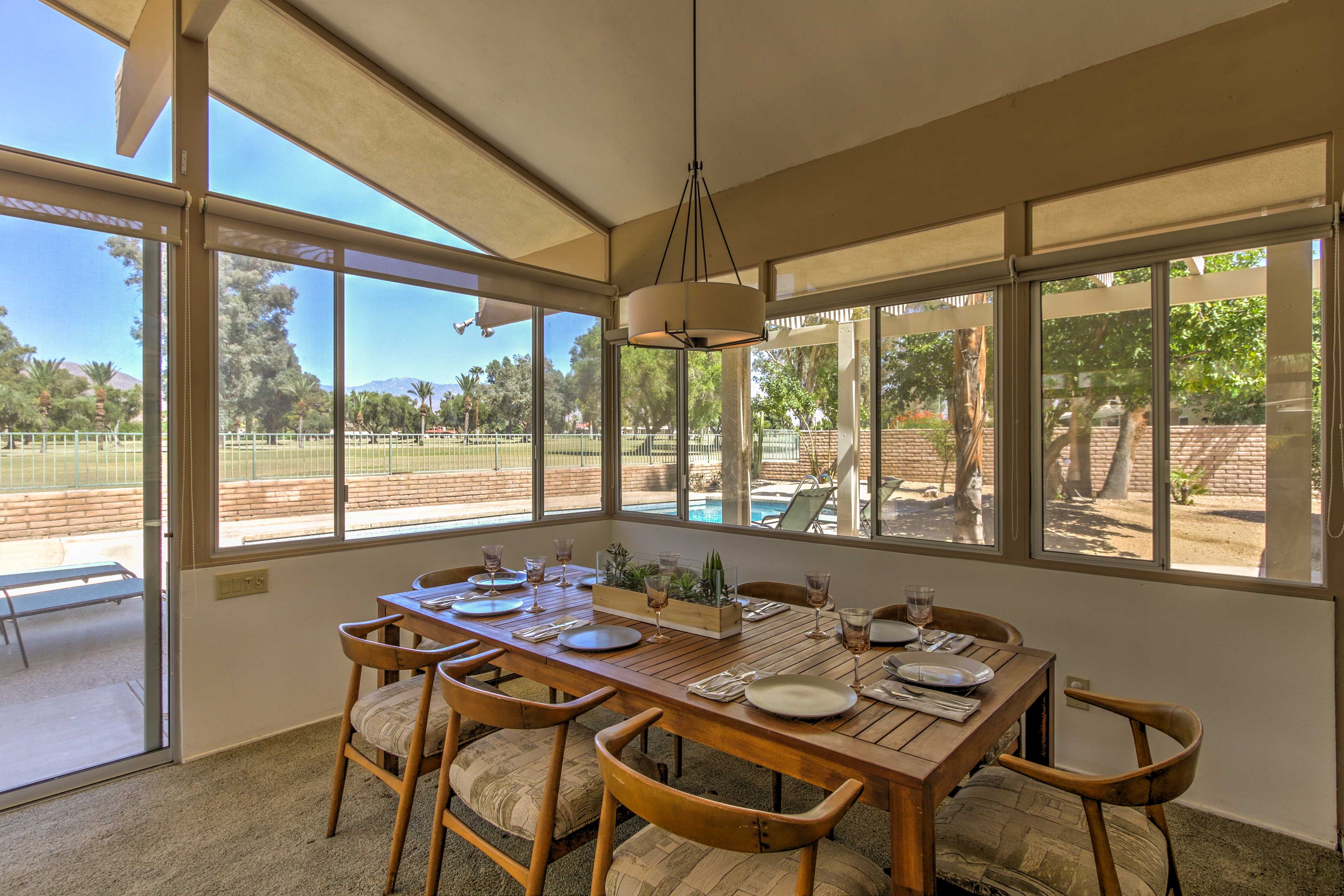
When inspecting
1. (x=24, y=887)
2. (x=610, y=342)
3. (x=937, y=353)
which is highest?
(x=610, y=342)

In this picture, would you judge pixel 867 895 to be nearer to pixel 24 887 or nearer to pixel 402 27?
pixel 24 887

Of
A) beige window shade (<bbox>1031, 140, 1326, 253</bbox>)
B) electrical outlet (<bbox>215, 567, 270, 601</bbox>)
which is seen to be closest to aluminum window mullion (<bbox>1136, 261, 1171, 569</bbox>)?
beige window shade (<bbox>1031, 140, 1326, 253</bbox>)

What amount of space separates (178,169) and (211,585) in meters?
1.89

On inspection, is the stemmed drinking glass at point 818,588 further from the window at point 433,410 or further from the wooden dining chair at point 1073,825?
the window at point 433,410

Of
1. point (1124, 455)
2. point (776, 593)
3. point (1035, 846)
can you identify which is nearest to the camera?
point (1035, 846)

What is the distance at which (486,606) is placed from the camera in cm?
258

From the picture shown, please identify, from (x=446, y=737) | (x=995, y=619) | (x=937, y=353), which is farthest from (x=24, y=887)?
(x=937, y=353)

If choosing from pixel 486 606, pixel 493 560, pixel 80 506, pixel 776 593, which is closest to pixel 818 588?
pixel 776 593

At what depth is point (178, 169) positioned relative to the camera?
294 cm

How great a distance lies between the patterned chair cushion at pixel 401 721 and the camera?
2.09 meters

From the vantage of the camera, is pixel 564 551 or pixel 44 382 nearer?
pixel 44 382

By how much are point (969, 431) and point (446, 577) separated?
2.66 metres

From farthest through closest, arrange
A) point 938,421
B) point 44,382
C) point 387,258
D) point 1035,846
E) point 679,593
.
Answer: point 387,258 → point 938,421 → point 44,382 → point 679,593 → point 1035,846

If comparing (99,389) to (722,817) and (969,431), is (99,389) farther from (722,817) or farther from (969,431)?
(969,431)
